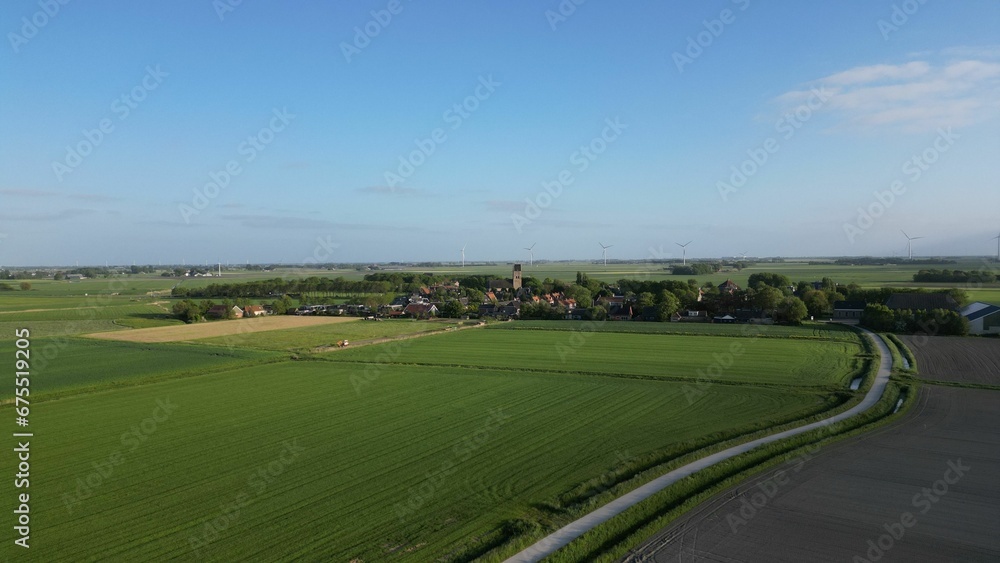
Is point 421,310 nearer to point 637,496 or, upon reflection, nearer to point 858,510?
point 637,496

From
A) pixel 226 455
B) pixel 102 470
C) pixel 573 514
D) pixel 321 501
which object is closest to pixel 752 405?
pixel 573 514

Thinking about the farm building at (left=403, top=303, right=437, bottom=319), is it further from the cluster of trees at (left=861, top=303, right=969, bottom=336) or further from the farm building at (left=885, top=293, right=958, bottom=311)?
the farm building at (left=885, top=293, right=958, bottom=311)

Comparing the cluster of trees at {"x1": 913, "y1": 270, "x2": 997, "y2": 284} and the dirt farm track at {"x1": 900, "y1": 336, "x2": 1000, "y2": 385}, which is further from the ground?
the cluster of trees at {"x1": 913, "y1": 270, "x2": 997, "y2": 284}

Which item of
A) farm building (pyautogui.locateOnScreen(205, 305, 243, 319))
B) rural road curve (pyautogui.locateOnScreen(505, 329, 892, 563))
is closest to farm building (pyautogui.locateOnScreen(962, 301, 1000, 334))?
rural road curve (pyautogui.locateOnScreen(505, 329, 892, 563))

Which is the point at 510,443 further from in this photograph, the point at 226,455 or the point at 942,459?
the point at 942,459

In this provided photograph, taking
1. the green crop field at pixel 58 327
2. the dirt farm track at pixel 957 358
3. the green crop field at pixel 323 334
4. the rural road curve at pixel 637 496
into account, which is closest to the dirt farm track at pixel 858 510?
the rural road curve at pixel 637 496

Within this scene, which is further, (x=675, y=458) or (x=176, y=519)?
(x=675, y=458)

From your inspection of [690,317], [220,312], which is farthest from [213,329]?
[690,317]
